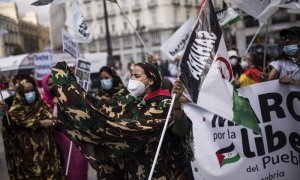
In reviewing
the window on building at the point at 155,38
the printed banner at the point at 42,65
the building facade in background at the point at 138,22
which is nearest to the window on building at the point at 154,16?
the building facade in background at the point at 138,22

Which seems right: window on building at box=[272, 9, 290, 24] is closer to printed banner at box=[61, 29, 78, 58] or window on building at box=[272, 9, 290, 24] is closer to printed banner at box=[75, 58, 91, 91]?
printed banner at box=[61, 29, 78, 58]

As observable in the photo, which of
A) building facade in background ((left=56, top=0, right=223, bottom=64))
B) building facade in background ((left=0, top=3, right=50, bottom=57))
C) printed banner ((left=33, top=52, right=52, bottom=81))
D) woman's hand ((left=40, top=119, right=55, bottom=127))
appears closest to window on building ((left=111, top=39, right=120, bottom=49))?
building facade in background ((left=56, top=0, right=223, bottom=64))

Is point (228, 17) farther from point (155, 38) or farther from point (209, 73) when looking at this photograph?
point (155, 38)

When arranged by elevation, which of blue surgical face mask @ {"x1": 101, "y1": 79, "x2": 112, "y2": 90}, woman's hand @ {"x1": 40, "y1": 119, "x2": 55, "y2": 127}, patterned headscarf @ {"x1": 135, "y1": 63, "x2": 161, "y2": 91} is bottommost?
woman's hand @ {"x1": 40, "y1": 119, "x2": 55, "y2": 127}

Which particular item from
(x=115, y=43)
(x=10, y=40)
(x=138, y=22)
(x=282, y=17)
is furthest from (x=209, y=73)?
(x=10, y=40)

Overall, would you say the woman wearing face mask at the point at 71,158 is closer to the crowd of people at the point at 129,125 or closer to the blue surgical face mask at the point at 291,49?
the crowd of people at the point at 129,125

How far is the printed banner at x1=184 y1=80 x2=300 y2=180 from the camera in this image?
4.30 metres

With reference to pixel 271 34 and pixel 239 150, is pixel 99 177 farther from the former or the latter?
pixel 271 34

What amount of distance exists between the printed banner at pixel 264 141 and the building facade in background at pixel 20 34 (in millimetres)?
71619

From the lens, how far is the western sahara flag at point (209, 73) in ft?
9.62

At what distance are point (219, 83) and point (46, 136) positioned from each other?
2.73 metres

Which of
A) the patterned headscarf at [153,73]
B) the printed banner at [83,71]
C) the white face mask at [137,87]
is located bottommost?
the printed banner at [83,71]

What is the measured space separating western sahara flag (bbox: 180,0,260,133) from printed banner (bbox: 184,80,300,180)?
1.39 metres

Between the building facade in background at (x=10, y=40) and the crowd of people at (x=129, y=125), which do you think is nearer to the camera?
the crowd of people at (x=129, y=125)
